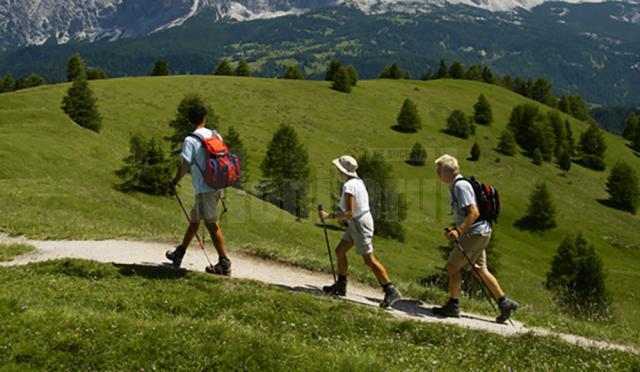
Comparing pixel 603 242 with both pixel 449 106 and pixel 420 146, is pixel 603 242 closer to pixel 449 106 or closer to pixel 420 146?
pixel 420 146

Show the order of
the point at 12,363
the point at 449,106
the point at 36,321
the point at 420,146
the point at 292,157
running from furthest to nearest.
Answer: the point at 449,106 < the point at 420,146 < the point at 292,157 < the point at 36,321 < the point at 12,363

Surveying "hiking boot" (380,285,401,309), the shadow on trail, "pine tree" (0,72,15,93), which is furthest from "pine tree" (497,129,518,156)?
"pine tree" (0,72,15,93)

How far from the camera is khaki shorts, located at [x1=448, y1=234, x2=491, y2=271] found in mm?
10922

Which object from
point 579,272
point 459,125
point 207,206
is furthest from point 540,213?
point 207,206

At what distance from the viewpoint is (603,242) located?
79188mm

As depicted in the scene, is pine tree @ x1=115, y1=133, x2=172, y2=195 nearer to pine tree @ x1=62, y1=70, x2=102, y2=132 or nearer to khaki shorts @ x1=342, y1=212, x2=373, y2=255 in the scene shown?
pine tree @ x1=62, y1=70, x2=102, y2=132

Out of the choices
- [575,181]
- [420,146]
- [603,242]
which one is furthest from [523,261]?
[575,181]

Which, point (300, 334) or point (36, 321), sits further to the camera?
point (300, 334)

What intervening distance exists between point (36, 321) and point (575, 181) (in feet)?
384

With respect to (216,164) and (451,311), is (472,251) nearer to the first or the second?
(451,311)

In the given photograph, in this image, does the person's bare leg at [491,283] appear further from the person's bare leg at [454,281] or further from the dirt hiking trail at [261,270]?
the dirt hiking trail at [261,270]

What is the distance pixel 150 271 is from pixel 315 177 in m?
61.0

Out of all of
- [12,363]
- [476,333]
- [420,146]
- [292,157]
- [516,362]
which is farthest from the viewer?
[420,146]

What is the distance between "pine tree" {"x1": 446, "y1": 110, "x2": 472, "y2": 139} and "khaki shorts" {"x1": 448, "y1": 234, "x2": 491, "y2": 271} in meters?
103
